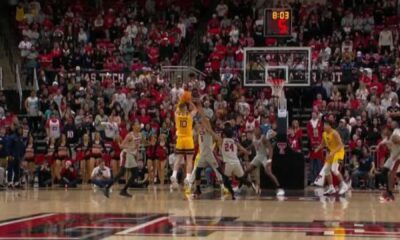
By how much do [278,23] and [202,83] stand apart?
6.00 metres

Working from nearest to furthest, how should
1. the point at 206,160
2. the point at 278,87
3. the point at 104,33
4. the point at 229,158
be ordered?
the point at 206,160 → the point at 229,158 → the point at 278,87 → the point at 104,33

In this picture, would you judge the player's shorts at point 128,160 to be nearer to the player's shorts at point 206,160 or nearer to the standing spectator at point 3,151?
the player's shorts at point 206,160

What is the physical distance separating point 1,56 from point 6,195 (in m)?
17.7

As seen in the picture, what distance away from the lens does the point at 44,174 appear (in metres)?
26.9

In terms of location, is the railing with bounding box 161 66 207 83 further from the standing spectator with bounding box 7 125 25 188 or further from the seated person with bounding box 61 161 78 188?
the standing spectator with bounding box 7 125 25 188

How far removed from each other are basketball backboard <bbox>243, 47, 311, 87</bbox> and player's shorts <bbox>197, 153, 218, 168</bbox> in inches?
386

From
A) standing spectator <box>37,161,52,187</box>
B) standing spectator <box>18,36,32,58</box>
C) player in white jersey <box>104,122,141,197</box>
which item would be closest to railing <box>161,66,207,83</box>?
standing spectator <box>18,36,32,58</box>

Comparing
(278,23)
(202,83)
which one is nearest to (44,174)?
(202,83)

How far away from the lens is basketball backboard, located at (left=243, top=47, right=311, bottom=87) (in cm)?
2923

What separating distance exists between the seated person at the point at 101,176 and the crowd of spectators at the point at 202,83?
104 mm

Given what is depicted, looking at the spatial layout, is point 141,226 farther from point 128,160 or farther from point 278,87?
point 278,87

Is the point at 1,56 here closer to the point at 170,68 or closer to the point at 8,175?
the point at 170,68

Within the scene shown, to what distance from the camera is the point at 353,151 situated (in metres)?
25.7

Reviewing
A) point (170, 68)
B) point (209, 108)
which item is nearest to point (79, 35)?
point (170, 68)
